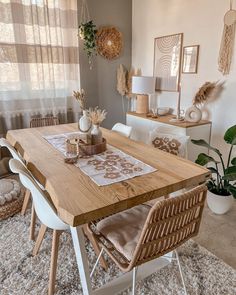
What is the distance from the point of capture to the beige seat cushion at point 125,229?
129cm

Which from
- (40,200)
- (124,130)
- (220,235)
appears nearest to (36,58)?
(124,130)

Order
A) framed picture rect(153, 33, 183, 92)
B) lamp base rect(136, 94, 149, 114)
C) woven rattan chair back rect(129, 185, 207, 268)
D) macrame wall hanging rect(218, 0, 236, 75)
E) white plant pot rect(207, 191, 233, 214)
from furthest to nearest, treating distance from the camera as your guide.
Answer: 1. lamp base rect(136, 94, 149, 114)
2. framed picture rect(153, 33, 183, 92)
3. macrame wall hanging rect(218, 0, 236, 75)
4. white plant pot rect(207, 191, 233, 214)
5. woven rattan chair back rect(129, 185, 207, 268)

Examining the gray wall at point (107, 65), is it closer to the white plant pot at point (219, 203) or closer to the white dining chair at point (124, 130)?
the white dining chair at point (124, 130)

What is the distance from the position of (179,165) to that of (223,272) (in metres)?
0.82

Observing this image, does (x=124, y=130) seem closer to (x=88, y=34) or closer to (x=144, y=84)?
(x=144, y=84)

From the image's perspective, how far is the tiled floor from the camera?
1884mm

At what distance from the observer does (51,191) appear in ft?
4.22

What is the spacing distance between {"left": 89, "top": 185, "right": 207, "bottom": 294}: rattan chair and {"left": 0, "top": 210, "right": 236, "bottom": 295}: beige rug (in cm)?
46

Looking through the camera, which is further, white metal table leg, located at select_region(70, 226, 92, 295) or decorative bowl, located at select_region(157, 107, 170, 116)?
decorative bowl, located at select_region(157, 107, 170, 116)

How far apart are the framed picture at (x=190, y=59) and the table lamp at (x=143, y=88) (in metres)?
0.46

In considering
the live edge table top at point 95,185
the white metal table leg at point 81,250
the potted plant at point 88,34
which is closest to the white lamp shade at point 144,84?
the potted plant at point 88,34

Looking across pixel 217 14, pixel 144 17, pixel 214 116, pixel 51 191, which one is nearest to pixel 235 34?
pixel 217 14

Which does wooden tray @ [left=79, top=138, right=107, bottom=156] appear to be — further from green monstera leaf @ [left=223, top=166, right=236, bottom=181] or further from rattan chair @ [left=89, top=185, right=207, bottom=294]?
green monstera leaf @ [left=223, top=166, right=236, bottom=181]

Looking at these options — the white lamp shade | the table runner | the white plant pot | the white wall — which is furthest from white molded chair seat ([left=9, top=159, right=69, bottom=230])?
the white lamp shade
